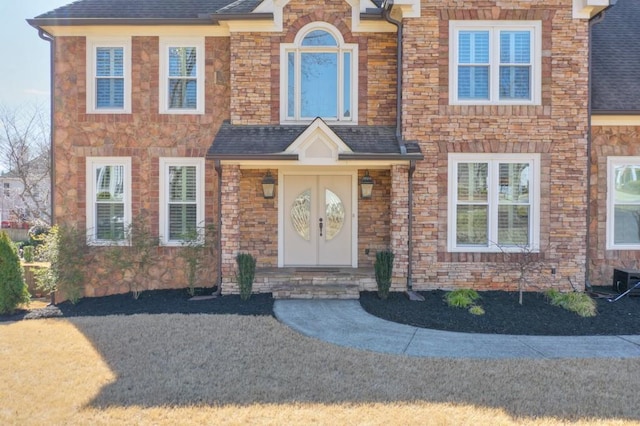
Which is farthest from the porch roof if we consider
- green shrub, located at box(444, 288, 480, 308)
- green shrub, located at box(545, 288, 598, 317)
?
green shrub, located at box(545, 288, 598, 317)

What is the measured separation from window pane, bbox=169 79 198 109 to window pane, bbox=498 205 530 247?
7.34 m

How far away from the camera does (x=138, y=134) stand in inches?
395

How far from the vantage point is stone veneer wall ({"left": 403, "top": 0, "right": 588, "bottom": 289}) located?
29.6ft

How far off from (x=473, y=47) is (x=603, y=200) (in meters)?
4.53

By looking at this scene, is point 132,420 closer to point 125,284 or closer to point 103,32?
point 125,284

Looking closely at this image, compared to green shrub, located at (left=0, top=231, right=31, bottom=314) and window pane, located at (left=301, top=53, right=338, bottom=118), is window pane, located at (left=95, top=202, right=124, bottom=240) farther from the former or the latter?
window pane, located at (left=301, top=53, right=338, bottom=118)

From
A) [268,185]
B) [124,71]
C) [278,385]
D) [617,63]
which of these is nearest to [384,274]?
[268,185]

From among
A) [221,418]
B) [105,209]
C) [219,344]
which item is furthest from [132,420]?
[105,209]

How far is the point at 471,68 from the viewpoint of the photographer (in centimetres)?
918

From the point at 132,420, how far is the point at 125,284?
6756mm

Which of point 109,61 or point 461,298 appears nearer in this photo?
point 461,298

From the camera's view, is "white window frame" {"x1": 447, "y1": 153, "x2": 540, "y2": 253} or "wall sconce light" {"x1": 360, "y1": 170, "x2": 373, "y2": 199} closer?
"white window frame" {"x1": 447, "y1": 153, "x2": 540, "y2": 253}

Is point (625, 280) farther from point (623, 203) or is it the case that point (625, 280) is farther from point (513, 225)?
point (513, 225)

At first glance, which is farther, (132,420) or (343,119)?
(343,119)
